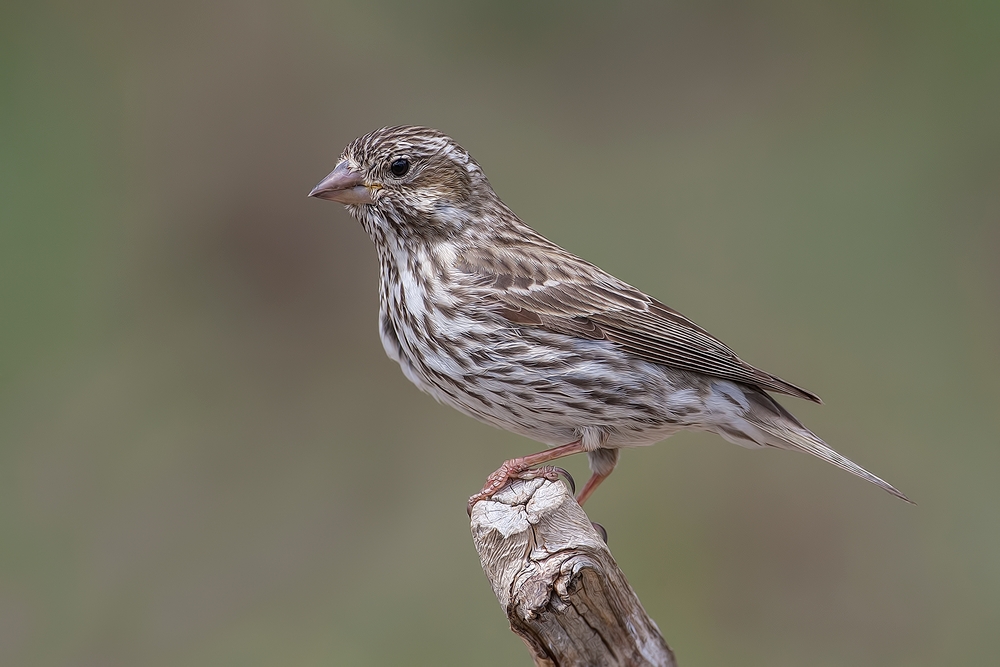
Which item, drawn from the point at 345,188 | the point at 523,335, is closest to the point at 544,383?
the point at 523,335

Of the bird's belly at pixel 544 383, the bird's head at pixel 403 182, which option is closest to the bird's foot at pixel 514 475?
the bird's belly at pixel 544 383

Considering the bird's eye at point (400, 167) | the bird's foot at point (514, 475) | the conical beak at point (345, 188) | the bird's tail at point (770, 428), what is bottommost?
the bird's foot at point (514, 475)

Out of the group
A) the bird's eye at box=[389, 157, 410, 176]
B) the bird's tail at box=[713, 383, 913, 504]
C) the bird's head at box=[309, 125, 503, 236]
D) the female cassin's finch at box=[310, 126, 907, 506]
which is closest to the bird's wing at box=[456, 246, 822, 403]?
the female cassin's finch at box=[310, 126, 907, 506]

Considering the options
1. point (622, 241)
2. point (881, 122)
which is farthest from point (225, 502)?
point (881, 122)

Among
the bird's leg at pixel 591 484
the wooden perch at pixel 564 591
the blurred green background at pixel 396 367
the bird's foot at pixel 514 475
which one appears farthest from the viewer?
the blurred green background at pixel 396 367

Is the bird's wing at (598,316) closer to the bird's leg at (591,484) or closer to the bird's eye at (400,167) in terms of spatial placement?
the bird's eye at (400,167)

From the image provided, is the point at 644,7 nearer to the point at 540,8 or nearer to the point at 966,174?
the point at 540,8

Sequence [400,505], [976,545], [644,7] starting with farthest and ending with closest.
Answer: [644,7]
[400,505]
[976,545]
